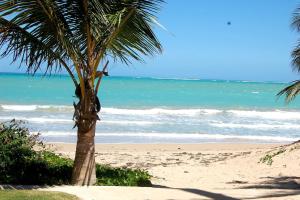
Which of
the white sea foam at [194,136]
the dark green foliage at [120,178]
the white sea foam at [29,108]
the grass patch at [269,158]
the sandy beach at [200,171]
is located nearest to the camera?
the sandy beach at [200,171]

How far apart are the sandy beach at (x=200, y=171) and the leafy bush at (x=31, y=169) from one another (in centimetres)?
62

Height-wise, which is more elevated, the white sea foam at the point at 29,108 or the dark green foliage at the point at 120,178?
the white sea foam at the point at 29,108

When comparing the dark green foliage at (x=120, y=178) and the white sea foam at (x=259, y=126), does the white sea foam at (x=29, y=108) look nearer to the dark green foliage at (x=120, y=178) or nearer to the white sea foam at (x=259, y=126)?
the white sea foam at (x=259, y=126)

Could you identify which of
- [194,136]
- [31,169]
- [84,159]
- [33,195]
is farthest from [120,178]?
[194,136]

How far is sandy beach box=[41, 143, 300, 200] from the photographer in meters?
7.31

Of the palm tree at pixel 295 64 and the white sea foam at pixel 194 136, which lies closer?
the palm tree at pixel 295 64

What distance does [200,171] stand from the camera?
488 inches

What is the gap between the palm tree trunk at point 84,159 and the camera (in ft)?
25.7

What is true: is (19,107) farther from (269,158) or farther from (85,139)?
(85,139)

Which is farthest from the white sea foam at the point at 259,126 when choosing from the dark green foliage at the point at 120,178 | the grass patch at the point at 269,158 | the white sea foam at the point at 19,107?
the dark green foliage at the point at 120,178

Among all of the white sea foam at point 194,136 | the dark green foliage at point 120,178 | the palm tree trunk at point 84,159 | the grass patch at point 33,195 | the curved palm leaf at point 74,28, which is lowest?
the grass patch at point 33,195

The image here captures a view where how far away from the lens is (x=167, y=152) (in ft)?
53.0

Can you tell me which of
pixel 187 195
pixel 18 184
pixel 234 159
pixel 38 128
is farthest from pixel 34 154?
pixel 38 128

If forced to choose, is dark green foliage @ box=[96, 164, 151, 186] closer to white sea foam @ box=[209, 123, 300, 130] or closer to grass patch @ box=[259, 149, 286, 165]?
grass patch @ box=[259, 149, 286, 165]
